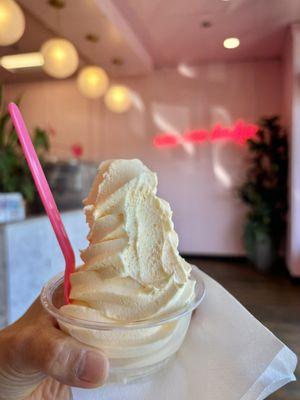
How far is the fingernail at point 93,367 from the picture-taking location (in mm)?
424

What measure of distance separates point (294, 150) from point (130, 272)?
3507mm

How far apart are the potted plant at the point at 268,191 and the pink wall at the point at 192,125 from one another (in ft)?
1.28

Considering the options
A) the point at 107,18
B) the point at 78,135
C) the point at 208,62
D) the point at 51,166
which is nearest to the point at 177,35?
the point at 107,18

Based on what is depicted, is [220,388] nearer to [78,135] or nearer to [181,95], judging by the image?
[181,95]

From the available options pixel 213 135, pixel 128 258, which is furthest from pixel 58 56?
pixel 213 135

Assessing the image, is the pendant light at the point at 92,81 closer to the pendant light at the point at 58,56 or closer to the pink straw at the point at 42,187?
the pendant light at the point at 58,56

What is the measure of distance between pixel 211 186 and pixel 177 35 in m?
2.16

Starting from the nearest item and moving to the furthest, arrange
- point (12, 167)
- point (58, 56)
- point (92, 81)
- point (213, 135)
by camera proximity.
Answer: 1. point (12, 167)
2. point (58, 56)
3. point (92, 81)
4. point (213, 135)

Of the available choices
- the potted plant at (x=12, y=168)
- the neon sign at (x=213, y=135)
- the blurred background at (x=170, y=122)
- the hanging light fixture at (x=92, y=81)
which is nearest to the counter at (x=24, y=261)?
the blurred background at (x=170, y=122)

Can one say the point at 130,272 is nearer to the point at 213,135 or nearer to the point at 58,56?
the point at 58,56

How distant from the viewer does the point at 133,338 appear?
1.42 ft

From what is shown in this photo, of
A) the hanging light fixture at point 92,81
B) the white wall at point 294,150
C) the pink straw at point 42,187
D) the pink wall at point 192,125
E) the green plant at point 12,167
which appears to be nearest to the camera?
the pink straw at point 42,187

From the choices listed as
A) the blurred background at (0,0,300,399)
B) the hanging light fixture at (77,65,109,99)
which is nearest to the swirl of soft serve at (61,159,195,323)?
the blurred background at (0,0,300,399)

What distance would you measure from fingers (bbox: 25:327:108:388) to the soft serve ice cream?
0.01 meters
